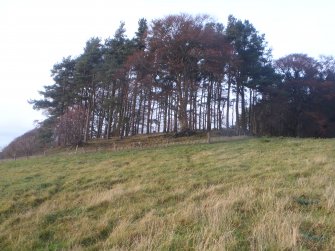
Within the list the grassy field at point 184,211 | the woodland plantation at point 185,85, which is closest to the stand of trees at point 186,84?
the woodland plantation at point 185,85

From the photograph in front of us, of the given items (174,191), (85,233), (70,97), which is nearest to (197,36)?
(70,97)

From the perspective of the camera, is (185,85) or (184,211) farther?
(185,85)

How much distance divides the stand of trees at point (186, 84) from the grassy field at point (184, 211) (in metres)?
24.6

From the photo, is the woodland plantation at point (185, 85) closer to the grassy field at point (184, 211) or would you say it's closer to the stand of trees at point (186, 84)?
the stand of trees at point (186, 84)

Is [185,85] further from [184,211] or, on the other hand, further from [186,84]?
[184,211]

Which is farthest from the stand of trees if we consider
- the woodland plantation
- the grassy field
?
the grassy field

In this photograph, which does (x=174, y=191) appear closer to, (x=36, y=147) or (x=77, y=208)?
(x=77, y=208)

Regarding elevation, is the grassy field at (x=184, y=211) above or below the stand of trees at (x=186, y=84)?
below

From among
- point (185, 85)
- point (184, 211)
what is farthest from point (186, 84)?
point (184, 211)

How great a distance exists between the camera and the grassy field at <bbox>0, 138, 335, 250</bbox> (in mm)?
6125

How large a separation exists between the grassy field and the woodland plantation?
81.0ft

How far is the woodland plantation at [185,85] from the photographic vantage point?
38344 mm

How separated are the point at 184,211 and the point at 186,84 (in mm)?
31644

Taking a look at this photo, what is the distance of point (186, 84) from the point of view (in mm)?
38969
